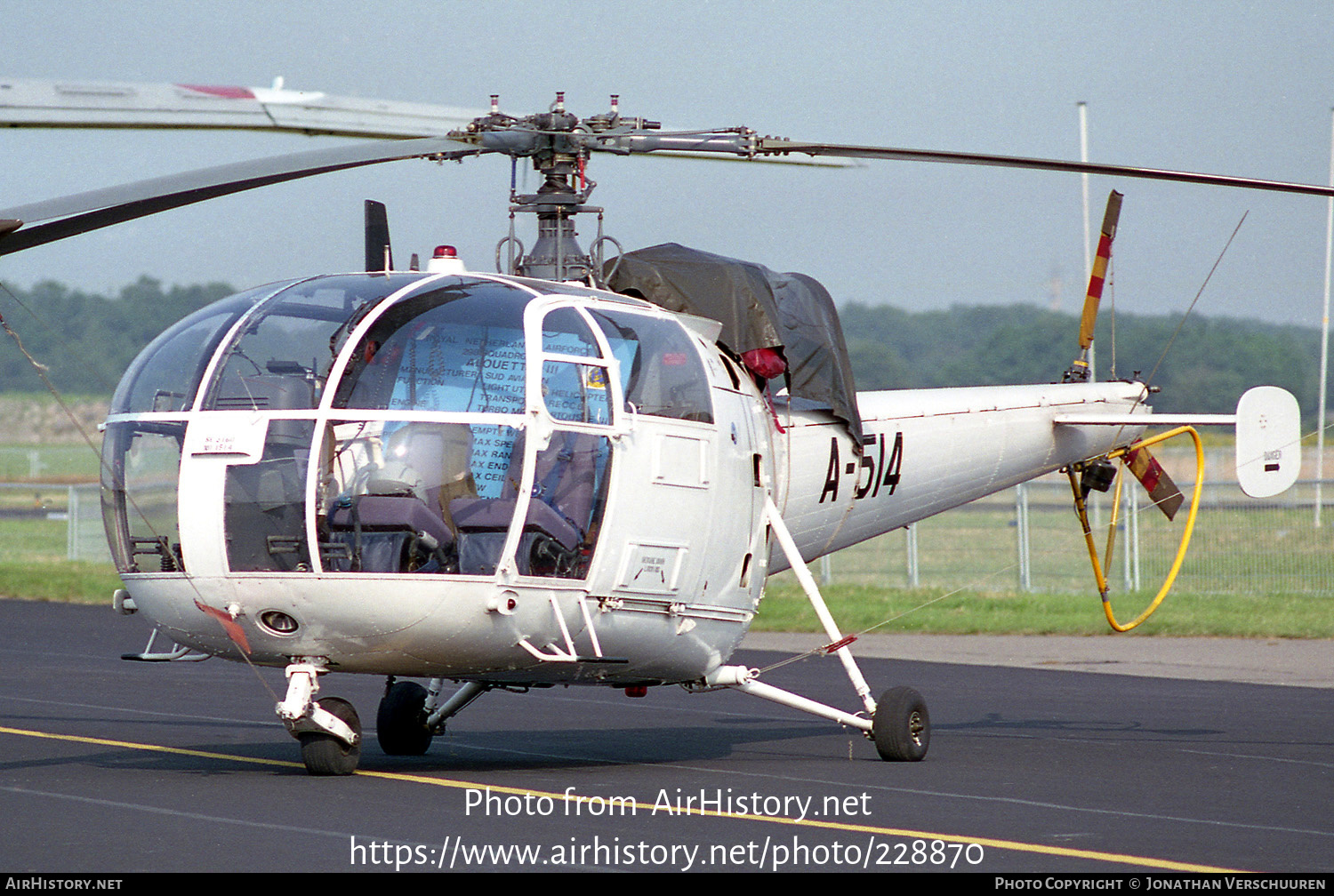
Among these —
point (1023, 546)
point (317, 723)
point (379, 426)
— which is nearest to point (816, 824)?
point (317, 723)

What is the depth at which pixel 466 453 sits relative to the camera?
8.23m

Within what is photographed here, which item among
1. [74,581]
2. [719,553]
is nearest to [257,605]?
[719,553]

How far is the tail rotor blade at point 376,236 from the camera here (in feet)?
32.8

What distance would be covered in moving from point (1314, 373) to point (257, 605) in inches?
2255

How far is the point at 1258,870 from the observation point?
6.65 m

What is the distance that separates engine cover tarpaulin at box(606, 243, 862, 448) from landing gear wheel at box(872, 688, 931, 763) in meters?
1.95

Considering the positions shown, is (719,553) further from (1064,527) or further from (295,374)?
(1064,527)

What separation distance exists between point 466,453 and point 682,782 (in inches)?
97.1

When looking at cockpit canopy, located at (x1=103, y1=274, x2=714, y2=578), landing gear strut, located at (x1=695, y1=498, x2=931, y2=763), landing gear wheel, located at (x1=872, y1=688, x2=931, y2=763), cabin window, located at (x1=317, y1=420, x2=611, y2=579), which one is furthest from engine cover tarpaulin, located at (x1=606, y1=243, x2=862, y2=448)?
cabin window, located at (x1=317, y1=420, x2=611, y2=579)

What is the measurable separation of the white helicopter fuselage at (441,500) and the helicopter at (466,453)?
0.01 meters

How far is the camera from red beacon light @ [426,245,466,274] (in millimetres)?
9133

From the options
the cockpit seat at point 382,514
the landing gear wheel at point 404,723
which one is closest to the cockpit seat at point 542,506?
the cockpit seat at point 382,514

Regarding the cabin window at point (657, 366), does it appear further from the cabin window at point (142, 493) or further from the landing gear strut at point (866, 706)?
the cabin window at point (142, 493)

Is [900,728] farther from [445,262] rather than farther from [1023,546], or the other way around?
[1023,546]
